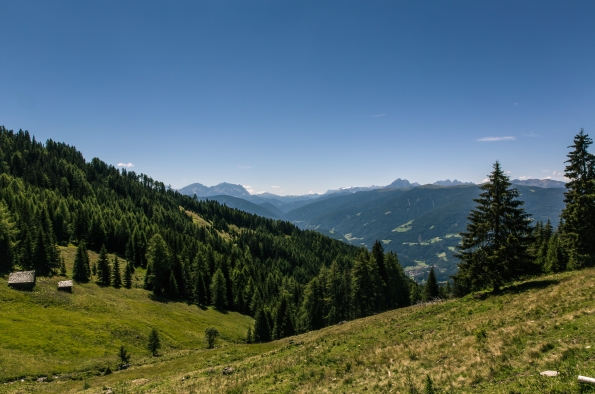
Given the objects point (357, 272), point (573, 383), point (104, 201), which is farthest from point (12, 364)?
point (104, 201)

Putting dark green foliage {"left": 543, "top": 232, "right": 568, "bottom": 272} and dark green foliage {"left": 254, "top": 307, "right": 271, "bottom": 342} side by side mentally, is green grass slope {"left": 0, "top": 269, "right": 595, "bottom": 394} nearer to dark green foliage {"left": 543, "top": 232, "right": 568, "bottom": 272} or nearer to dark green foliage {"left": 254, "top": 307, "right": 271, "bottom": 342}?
dark green foliage {"left": 543, "top": 232, "right": 568, "bottom": 272}

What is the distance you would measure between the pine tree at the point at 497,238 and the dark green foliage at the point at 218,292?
2871 inches

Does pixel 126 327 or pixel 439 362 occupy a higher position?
pixel 439 362

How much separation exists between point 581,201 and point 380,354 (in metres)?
34.9

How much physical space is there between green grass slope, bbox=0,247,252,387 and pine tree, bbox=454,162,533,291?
48.0 metres

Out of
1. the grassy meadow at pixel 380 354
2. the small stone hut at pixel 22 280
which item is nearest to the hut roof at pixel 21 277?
the small stone hut at pixel 22 280

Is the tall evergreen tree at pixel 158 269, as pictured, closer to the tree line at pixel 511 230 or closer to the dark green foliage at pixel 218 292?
the dark green foliage at pixel 218 292

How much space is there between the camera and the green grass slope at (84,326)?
37094 mm

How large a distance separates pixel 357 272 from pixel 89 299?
58024 mm

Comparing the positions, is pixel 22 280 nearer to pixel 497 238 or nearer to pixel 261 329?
pixel 261 329

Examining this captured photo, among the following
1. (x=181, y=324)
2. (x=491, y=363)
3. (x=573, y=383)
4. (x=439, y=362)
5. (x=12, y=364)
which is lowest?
(x=181, y=324)

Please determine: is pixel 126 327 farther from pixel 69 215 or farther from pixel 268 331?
pixel 69 215

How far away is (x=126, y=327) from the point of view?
5453cm

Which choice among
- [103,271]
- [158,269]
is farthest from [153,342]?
[103,271]
